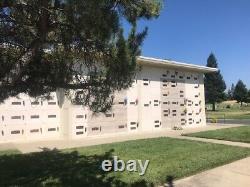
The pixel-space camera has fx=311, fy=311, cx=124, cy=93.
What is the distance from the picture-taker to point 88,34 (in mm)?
5180

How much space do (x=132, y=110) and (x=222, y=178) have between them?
9065 millimetres

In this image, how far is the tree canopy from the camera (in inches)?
188

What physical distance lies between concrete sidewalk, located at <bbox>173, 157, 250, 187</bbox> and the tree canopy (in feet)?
7.50

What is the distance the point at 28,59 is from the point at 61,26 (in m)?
1.08

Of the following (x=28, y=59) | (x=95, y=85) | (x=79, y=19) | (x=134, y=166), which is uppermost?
(x=79, y=19)

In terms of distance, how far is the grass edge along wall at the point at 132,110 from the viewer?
12266 millimetres

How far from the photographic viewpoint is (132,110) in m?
15.4

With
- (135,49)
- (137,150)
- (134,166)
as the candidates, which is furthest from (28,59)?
(137,150)

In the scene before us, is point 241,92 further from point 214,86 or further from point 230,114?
point 230,114

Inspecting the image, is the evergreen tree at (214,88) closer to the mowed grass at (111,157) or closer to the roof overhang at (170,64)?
the roof overhang at (170,64)

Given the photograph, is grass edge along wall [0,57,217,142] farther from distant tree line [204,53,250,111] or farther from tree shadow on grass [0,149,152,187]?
distant tree line [204,53,250,111]

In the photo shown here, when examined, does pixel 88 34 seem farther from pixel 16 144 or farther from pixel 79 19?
pixel 16 144

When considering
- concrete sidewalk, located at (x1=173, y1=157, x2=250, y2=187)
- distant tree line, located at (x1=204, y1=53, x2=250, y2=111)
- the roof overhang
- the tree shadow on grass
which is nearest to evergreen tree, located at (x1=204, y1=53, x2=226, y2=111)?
distant tree line, located at (x1=204, y1=53, x2=250, y2=111)

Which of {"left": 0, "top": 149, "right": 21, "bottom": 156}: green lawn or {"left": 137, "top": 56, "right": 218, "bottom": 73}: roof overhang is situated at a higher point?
{"left": 137, "top": 56, "right": 218, "bottom": 73}: roof overhang
